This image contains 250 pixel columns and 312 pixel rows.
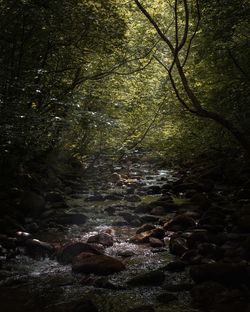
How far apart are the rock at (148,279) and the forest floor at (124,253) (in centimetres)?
1

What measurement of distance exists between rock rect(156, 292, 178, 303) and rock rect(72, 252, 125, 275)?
1.19 m

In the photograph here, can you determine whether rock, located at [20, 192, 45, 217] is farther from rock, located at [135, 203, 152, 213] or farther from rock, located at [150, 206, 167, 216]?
rock, located at [150, 206, 167, 216]

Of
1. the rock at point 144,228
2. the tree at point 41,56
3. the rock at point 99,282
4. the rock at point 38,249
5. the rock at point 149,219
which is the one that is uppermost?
the tree at point 41,56

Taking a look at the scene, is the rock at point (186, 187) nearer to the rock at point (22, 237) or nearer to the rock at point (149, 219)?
the rock at point (149, 219)

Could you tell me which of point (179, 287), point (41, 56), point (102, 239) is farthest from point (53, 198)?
point (179, 287)

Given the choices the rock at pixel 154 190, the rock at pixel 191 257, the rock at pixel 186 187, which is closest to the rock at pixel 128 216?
the rock at pixel 191 257

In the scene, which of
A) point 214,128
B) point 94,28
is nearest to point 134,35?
point 94,28

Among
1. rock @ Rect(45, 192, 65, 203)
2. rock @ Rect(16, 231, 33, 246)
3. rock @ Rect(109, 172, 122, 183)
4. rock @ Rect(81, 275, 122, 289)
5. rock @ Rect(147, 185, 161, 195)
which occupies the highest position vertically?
rock @ Rect(109, 172, 122, 183)

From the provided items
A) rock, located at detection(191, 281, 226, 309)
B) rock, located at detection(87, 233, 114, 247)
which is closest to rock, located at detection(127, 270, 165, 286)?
rock, located at detection(191, 281, 226, 309)

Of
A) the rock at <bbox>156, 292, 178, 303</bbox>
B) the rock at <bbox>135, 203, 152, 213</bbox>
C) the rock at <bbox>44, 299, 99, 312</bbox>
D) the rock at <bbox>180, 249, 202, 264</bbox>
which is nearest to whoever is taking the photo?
the rock at <bbox>44, 299, 99, 312</bbox>

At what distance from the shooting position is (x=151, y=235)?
820 centimetres

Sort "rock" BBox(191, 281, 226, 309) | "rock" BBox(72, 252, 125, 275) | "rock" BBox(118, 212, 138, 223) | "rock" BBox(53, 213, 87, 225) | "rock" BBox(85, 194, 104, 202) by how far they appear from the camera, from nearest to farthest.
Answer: "rock" BBox(191, 281, 226, 309) → "rock" BBox(72, 252, 125, 275) → "rock" BBox(53, 213, 87, 225) → "rock" BBox(118, 212, 138, 223) → "rock" BBox(85, 194, 104, 202)

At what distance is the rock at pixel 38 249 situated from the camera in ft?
23.5

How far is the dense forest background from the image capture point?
812 centimetres
